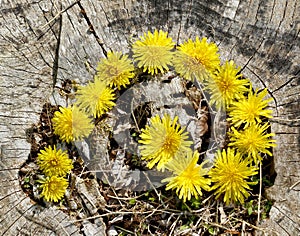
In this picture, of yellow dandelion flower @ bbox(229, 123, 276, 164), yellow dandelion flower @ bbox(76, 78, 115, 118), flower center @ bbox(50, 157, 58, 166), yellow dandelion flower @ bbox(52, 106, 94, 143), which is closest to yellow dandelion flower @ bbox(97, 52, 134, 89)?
yellow dandelion flower @ bbox(76, 78, 115, 118)

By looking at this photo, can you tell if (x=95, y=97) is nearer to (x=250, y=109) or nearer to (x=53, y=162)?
(x=53, y=162)

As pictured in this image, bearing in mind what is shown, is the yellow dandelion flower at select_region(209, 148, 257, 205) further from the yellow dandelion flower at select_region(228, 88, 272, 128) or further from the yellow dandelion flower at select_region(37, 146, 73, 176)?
the yellow dandelion flower at select_region(37, 146, 73, 176)

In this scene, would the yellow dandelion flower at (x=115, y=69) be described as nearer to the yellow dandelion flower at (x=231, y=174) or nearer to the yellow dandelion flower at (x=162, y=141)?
the yellow dandelion flower at (x=162, y=141)

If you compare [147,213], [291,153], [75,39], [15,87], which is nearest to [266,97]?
[291,153]

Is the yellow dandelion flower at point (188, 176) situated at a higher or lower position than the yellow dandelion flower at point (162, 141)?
lower

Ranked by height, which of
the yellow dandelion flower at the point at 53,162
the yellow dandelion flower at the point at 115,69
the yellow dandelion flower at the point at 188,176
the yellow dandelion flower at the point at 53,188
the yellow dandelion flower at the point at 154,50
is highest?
the yellow dandelion flower at the point at 154,50

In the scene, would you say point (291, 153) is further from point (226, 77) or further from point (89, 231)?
point (89, 231)

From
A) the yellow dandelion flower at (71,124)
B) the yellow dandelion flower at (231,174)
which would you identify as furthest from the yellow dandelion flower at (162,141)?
the yellow dandelion flower at (71,124)

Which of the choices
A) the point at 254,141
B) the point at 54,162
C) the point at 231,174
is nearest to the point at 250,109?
the point at 254,141
